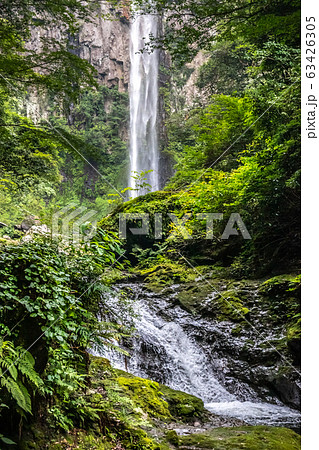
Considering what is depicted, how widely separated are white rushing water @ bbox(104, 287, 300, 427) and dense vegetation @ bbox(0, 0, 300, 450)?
617 millimetres

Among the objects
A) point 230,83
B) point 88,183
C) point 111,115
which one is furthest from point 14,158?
point 111,115

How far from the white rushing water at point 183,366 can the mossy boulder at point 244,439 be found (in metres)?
0.74

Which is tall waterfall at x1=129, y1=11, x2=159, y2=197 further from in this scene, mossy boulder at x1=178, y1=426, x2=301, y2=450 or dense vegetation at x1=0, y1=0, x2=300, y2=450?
mossy boulder at x1=178, y1=426, x2=301, y2=450

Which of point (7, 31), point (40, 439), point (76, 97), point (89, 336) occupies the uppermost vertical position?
point (7, 31)

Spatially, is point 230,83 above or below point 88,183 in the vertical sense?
above

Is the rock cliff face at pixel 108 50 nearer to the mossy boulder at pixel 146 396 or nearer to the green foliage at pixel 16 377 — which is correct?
the mossy boulder at pixel 146 396

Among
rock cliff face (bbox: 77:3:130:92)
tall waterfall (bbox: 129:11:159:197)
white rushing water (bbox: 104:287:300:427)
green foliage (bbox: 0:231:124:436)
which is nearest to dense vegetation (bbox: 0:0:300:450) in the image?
green foliage (bbox: 0:231:124:436)

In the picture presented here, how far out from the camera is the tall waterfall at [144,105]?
2306 cm

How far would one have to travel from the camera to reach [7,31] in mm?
5984

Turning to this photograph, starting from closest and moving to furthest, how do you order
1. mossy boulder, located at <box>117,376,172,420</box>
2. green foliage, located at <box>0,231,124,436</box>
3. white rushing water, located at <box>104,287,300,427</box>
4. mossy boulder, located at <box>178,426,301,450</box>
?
green foliage, located at <box>0,231,124,436</box> < mossy boulder, located at <box>178,426,301,450</box> < mossy boulder, located at <box>117,376,172,420</box> < white rushing water, located at <box>104,287,300,427</box>

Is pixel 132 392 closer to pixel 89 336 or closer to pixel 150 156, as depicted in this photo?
pixel 89 336

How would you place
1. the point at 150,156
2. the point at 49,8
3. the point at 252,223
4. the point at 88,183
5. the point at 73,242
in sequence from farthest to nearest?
the point at 88,183 → the point at 150,156 → the point at 252,223 → the point at 49,8 → the point at 73,242

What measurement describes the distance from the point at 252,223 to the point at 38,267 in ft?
21.6

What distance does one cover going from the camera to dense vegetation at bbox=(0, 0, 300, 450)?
2.34m
